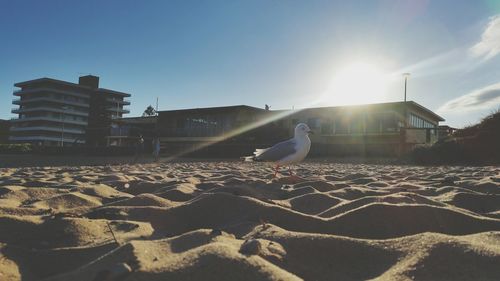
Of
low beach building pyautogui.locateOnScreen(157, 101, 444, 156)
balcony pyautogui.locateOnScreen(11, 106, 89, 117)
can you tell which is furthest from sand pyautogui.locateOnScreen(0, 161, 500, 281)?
balcony pyautogui.locateOnScreen(11, 106, 89, 117)

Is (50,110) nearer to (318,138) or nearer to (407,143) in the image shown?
(318,138)

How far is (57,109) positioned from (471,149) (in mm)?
90675

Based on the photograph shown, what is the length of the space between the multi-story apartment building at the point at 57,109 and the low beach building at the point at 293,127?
55747 millimetres

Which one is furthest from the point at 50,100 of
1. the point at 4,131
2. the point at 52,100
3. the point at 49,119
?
the point at 4,131

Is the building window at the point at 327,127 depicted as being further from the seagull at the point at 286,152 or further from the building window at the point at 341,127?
the seagull at the point at 286,152

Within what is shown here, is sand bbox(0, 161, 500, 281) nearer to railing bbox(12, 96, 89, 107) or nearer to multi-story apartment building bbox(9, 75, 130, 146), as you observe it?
multi-story apartment building bbox(9, 75, 130, 146)

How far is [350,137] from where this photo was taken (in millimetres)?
26484

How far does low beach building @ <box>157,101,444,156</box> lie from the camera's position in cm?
2211

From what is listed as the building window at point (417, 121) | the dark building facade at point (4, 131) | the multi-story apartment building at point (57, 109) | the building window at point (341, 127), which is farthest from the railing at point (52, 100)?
the building window at point (417, 121)

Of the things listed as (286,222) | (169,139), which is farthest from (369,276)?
(169,139)

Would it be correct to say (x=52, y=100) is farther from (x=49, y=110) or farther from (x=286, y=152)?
(x=286, y=152)

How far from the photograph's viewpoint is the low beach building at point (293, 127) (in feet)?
72.5

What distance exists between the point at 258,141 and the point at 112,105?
262ft

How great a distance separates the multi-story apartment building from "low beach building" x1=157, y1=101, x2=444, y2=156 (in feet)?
183
